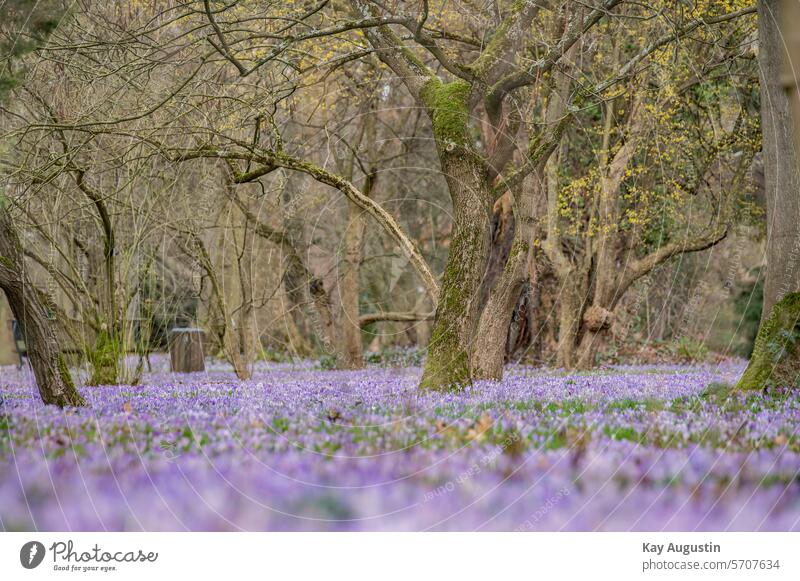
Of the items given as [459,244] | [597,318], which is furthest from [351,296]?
[459,244]

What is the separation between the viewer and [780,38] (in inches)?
245

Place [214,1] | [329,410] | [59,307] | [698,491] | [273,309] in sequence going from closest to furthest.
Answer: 1. [698,491]
2. [329,410]
3. [214,1]
4. [59,307]
5. [273,309]

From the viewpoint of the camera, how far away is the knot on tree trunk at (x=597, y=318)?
1455 cm

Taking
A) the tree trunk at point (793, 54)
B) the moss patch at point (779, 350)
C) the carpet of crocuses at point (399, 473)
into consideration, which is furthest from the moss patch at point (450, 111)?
the carpet of crocuses at point (399, 473)

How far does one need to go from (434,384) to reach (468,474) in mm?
3694

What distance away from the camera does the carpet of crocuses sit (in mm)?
3152

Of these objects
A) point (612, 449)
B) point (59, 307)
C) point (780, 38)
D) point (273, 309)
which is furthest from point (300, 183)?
point (612, 449)

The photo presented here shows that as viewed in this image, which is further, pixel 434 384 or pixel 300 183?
pixel 300 183

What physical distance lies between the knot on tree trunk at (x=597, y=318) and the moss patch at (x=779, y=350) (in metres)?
8.48

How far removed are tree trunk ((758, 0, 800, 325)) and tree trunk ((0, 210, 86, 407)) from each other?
5.60 meters

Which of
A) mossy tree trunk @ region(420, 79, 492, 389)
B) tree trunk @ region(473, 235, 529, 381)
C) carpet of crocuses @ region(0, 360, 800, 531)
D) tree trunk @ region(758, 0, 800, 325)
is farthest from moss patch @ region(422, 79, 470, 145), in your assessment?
carpet of crocuses @ region(0, 360, 800, 531)

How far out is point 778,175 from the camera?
6.46 metres
